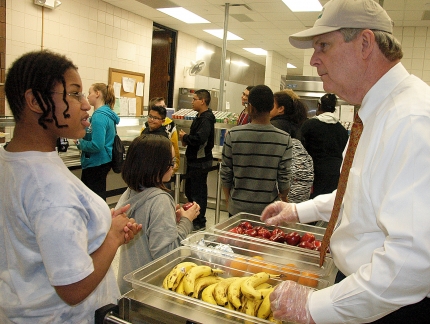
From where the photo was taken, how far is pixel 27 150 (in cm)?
110

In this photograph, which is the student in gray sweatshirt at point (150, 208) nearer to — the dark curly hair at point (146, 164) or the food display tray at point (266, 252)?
the dark curly hair at point (146, 164)

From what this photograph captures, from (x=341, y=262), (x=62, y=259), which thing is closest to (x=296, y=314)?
(x=341, y=262)

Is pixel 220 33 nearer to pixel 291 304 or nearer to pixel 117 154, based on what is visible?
pixel 117 154

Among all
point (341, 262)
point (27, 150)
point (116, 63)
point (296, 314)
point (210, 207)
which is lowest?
point (210, 207)

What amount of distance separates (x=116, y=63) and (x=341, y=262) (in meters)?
6.85

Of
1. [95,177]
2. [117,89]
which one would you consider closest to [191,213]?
[95,177]

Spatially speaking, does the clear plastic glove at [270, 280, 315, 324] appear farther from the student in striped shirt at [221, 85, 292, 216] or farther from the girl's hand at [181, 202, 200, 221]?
the student in striped shirt at [221, 85, 292, 216]

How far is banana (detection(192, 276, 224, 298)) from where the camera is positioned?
1308 millimetres

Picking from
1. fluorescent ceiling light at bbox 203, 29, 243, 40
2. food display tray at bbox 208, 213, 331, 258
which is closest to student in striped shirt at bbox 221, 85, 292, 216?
food display tray at bbox 208, 213, 331, 258

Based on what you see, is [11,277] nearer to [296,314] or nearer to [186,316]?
[186,316]

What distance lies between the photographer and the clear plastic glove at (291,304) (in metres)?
1.05

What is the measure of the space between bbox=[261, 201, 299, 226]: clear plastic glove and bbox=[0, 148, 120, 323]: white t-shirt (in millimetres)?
906

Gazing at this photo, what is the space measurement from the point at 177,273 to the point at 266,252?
1.55 feet

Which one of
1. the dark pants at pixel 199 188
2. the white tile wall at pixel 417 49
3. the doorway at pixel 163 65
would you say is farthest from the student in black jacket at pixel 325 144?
the doorway at pixel 163 65
